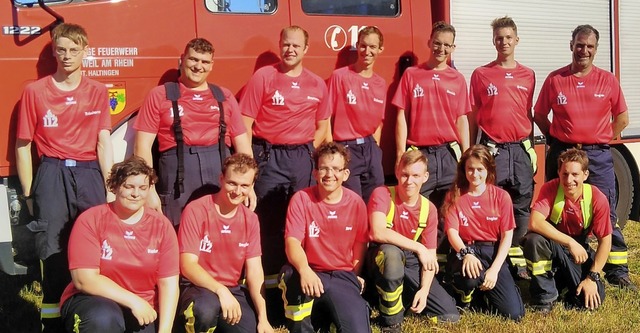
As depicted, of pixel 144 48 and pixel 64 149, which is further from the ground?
pixel 144 48

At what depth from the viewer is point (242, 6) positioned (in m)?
5.19

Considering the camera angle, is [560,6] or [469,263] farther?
[560,6]

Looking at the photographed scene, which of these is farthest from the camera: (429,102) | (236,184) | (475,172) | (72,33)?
(429,102)

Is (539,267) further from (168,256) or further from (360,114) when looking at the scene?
(168,256)

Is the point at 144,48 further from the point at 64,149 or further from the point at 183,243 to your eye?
the point at 183,243

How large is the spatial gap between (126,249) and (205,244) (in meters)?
0.50

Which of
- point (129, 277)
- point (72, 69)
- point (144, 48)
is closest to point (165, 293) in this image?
point (129, 277)

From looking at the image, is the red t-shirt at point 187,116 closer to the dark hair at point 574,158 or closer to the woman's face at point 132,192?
the woman's face at point 132,192

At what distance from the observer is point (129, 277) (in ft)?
13.0

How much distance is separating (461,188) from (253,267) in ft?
5.46

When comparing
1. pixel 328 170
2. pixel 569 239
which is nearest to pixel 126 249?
pixel 328 170

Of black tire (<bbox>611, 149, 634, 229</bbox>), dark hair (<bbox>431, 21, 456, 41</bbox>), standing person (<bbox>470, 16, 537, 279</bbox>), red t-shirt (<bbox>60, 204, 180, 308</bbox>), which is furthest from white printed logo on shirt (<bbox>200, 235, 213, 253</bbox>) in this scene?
black tire (<bbox>611, 149, 634, 229</bbox>)

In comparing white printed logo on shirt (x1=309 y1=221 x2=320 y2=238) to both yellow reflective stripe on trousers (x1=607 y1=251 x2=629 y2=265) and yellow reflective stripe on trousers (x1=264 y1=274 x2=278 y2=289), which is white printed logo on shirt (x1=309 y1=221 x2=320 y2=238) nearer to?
yellow reflective stripe on trousers (x1=264 y1=274 x2=278 y2=289)

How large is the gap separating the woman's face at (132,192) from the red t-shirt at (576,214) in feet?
A: 9.09
